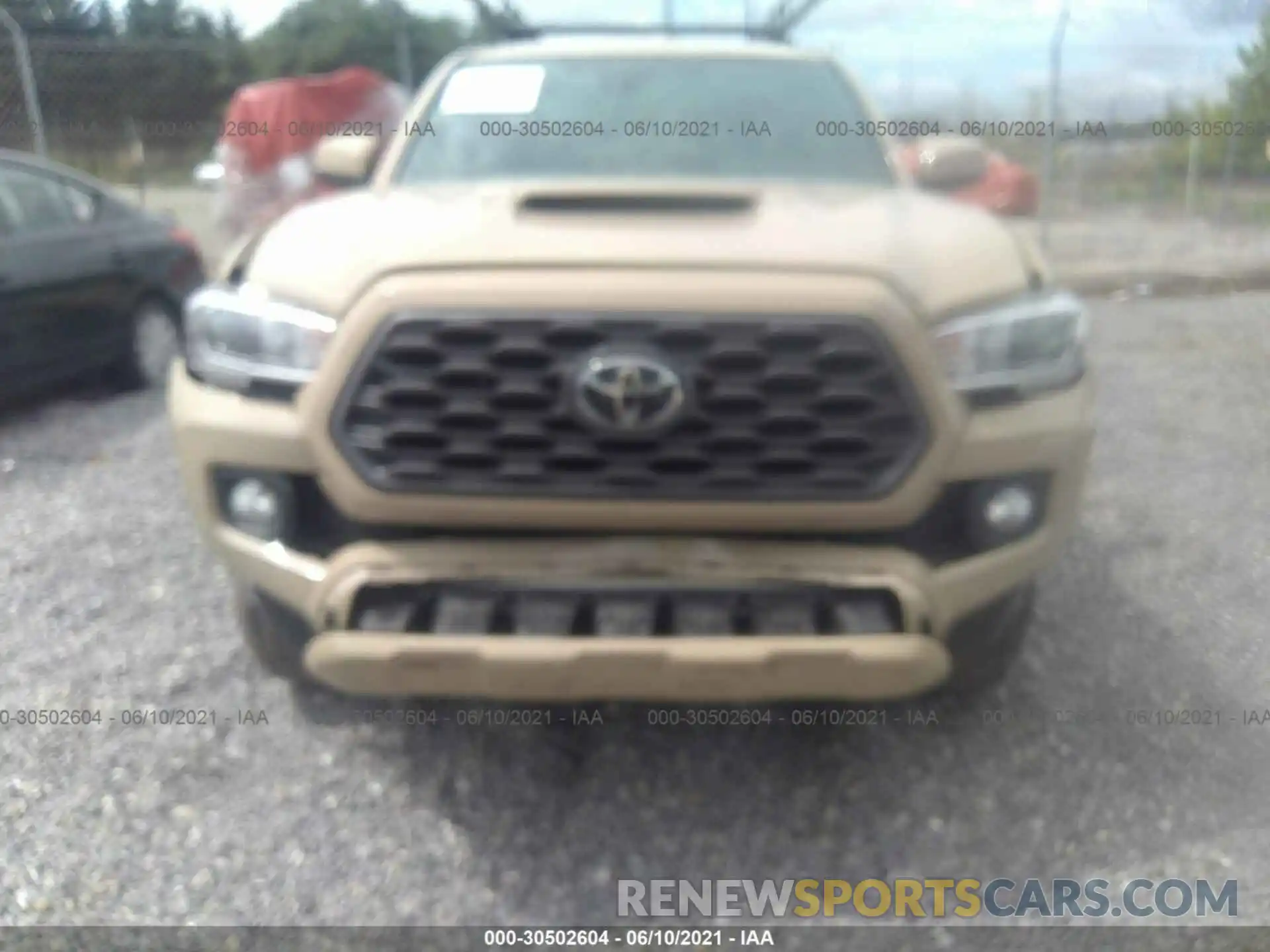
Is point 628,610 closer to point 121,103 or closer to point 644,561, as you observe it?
point 644,561

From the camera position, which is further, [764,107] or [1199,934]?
[764,107]

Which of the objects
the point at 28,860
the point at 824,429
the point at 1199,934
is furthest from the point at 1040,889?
the point at 28,860

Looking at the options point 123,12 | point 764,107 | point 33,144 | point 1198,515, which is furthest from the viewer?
point 123,12

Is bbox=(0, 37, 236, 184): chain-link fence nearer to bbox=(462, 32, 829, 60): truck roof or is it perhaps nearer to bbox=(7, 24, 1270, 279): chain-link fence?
bbox=(7, 24, 1270, 279): chain-link fence

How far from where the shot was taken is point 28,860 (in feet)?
8.39

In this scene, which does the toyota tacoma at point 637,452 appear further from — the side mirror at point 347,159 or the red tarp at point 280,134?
the red tarp at point 280,134

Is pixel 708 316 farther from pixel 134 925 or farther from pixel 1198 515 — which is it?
pixel 1198 515

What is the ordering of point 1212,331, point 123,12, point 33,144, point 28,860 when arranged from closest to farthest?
point 28,860 → point 1212,331 → point 33,144 → point 123,12

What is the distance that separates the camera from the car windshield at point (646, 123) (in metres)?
3.50

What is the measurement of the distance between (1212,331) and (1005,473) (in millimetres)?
7214

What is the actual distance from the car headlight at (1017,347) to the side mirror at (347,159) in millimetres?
2289

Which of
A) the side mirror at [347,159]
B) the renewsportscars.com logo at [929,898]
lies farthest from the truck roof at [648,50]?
the renewsportscars.com logo at [929,898]

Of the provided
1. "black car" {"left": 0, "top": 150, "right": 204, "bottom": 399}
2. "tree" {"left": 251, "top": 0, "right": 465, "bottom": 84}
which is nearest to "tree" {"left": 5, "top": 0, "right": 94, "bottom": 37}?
"tree" {"left": 251, "top": 0, "right": 465, "bottom": 84}

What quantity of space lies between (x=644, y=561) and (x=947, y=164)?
6.71 ft
